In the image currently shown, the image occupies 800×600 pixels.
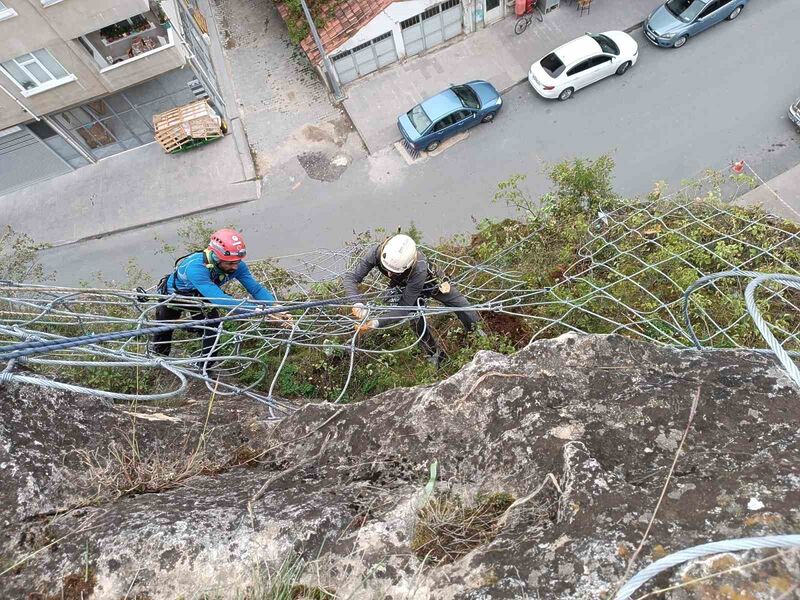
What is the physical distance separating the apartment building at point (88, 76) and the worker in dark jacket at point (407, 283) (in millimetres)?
9365

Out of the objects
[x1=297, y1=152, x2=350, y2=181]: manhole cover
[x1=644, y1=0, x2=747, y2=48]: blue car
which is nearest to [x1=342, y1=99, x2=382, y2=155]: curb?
[x1=297, y1=152, x2=350, y2=181]: manhole cover

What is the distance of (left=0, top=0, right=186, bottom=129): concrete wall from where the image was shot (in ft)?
35.0

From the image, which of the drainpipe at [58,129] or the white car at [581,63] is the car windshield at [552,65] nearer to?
the white car at [581,63]

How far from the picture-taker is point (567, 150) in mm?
13047

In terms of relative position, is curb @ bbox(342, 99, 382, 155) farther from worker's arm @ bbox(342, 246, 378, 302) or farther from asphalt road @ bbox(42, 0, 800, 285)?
worker's arm @ bbox(342, 246, 378, 302)

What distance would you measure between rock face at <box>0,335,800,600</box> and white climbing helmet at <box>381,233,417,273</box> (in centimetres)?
203

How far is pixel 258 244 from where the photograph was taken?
13.1m

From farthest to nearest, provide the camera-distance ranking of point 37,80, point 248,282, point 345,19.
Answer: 1. point 345,19
2. point 37,80
3. point 248,282

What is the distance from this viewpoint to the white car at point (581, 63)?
13.1 meters

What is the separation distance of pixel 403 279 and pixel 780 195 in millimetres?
10330

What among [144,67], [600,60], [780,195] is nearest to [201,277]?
[144,67]

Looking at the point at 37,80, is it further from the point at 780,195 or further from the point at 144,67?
the point at 780,195

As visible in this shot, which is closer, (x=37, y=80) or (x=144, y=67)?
(x=37, y=80)

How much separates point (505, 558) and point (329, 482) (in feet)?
4.26
